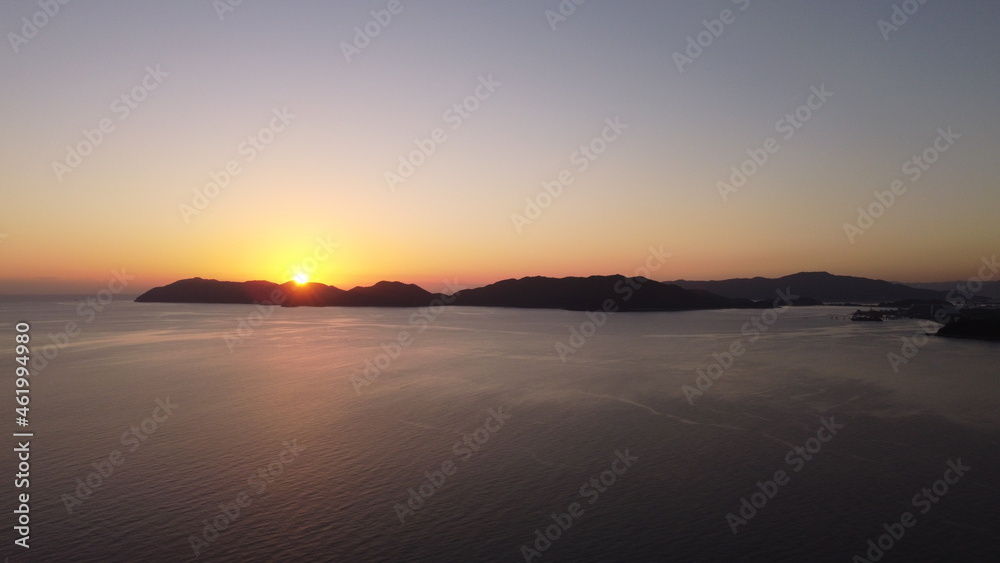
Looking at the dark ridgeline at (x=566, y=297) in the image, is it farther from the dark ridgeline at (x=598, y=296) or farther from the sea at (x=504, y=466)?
the sea at (x=504, y=466)

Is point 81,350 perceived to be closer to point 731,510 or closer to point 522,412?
point 522,412

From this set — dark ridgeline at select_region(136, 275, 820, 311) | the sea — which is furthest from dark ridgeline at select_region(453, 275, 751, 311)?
the sea

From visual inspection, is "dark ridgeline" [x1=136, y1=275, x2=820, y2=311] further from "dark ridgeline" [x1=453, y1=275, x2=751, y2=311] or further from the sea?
the sea

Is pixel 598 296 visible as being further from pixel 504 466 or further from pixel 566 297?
pixel 504 466

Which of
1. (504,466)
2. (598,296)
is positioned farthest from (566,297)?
(504,466)

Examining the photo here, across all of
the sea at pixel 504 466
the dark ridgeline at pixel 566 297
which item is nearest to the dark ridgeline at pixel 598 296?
the dark ridgeline at pixel 566 297

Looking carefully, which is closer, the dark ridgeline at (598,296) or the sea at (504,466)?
the sea at (504,466)

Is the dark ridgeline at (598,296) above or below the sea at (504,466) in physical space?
above

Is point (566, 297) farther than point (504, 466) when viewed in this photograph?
Yes
